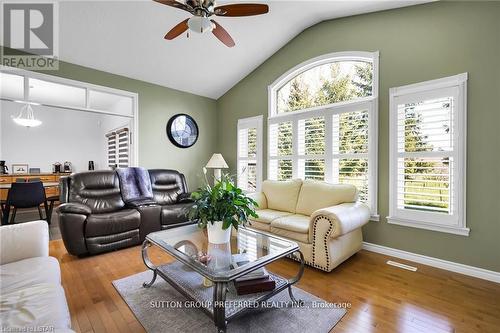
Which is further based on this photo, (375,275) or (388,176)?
(388,176)

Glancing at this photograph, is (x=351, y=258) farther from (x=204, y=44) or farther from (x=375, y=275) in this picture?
(x=204, y=44)

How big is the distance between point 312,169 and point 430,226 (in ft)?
5.34

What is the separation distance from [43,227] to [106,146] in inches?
238

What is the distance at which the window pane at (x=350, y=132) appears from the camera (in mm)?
3209

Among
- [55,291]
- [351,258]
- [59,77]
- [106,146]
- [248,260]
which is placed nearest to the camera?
[55,291]

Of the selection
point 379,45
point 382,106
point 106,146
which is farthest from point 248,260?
point 106,146

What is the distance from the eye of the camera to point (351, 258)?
2.93 m

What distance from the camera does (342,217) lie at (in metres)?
2.42

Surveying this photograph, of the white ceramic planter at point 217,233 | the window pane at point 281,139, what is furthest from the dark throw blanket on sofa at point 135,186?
the window pane at point 281,139

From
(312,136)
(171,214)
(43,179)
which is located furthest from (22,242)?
(43,179)

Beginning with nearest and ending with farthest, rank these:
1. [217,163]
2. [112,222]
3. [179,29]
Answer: [179,29], [112,222], [217,163]

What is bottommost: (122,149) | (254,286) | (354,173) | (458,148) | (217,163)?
(254,286)

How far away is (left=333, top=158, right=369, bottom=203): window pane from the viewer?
10.5 feet

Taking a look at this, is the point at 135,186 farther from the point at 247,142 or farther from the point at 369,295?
the point at 369,295
